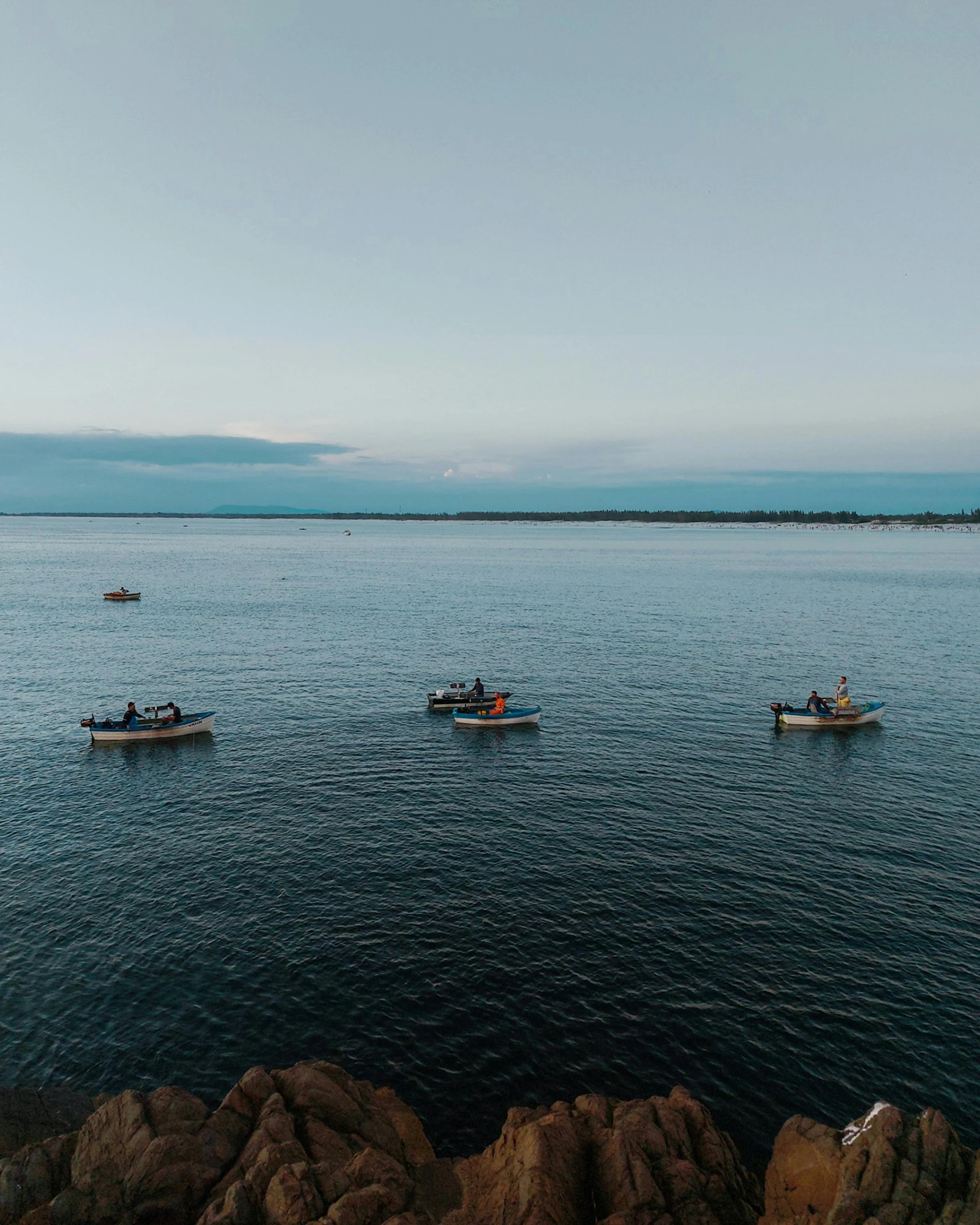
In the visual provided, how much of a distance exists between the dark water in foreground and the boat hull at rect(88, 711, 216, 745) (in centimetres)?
94

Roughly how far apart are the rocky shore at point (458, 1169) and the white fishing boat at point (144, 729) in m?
34.8

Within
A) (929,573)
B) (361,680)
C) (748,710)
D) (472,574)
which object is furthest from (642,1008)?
(929,573)

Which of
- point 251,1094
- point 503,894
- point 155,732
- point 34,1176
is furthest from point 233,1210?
point 155,732

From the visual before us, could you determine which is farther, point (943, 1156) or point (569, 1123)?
point (569, 1123)

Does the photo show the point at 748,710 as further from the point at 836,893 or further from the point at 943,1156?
the point at 943,1156

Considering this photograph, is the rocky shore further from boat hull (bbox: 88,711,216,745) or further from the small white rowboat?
the small white rowboat

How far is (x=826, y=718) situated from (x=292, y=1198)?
49524 mm

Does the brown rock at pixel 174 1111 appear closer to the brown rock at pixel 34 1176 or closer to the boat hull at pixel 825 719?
the brown rock at pixel 34 1176

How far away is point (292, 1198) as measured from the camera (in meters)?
16.1

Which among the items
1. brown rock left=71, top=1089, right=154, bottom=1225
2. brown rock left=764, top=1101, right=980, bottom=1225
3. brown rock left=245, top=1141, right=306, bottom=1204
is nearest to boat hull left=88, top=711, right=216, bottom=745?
brown rock left=71, top=1089, right=154, bottom=1225

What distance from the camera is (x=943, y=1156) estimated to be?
16.5m

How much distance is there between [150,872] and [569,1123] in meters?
23.6

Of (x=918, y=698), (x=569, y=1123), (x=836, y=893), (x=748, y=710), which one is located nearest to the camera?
(x=569, y=1123)

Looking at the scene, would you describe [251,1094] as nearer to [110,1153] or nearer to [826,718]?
[110,1153]
